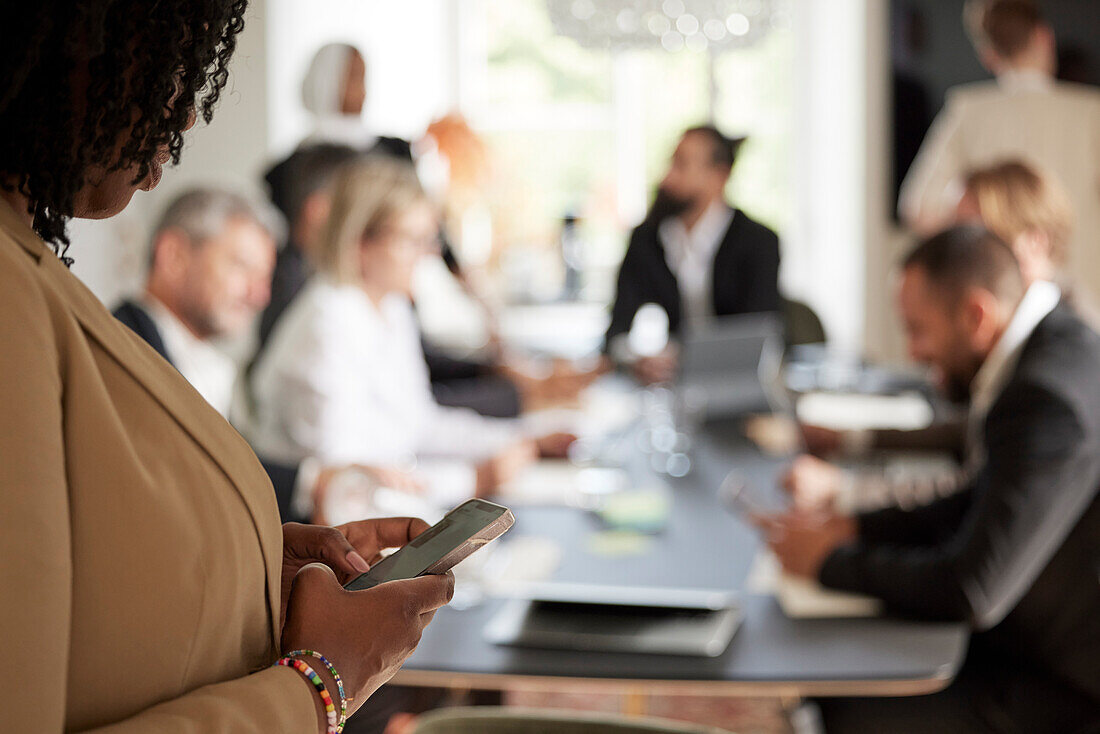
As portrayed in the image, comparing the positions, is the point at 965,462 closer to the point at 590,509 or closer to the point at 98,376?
the point at 590,509

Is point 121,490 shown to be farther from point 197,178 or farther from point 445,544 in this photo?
point 197,178

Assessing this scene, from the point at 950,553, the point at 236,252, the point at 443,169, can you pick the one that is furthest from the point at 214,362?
the point at 443,169

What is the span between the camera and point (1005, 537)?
1764 mm

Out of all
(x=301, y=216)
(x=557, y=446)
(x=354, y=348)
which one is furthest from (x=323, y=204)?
(x=557, y=446)

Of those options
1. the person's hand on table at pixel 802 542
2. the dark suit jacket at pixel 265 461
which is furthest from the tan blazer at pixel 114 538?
the dark suit jacket at pixel 265 461

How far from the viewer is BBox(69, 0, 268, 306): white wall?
133 inches

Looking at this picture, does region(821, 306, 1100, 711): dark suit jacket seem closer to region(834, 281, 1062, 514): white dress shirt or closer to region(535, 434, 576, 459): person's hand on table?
region(834, 281, 1062, 514): white dress shirt

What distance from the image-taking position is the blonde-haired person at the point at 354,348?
254cm

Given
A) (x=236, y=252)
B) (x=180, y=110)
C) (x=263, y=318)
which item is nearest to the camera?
(x=180, y=110)

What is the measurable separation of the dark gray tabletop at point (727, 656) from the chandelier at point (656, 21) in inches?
73.8

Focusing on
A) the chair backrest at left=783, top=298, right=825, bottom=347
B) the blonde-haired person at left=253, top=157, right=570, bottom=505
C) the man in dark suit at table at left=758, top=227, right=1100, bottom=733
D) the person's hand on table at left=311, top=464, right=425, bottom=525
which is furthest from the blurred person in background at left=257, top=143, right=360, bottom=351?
the chair backrest at left=783, top=298, right=825, bottom=347

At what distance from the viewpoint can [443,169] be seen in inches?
205

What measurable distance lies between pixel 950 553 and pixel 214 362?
1.63 meters

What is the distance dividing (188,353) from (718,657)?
1.40m
